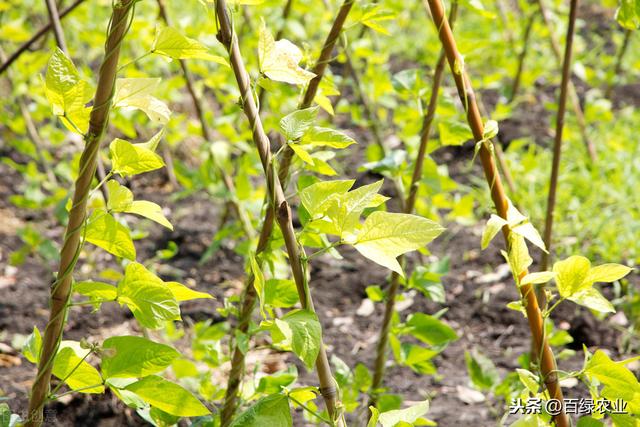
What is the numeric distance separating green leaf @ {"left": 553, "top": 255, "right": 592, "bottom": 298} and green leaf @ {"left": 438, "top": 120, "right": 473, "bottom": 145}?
55 cm

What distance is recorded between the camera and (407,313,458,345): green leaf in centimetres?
157

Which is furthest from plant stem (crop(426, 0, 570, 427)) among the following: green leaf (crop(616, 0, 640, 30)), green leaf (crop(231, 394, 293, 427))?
green leaf (crop(231, 394, 293, 427))

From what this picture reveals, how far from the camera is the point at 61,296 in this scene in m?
1.05

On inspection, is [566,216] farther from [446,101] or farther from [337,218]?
[337,218]

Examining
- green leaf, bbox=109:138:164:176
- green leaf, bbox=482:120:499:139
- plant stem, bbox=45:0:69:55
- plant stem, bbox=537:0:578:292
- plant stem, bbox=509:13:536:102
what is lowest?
green leaf, bbox=109:138:164:176

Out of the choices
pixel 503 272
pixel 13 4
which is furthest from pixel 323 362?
pixel 13 4

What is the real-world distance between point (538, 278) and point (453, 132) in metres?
0.61

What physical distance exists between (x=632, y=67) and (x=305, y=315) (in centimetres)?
411

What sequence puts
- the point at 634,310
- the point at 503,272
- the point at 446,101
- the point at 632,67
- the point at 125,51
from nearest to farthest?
1. the point at 446,101
2. the point at 634,310
3. the point at 503,272
4. the point at 125,51
5. the point at 632,67

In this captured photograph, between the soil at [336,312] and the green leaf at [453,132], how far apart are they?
0.59 m

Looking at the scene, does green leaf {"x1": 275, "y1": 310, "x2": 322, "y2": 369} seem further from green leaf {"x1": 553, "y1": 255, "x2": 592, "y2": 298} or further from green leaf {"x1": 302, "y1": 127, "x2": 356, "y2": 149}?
green leaf {"x1": 553, "y1": 255, "x2": 592, "y2": 298}

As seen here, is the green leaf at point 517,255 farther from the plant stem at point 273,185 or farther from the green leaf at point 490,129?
the plant stem at point 273,185

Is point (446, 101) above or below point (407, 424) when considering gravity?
above

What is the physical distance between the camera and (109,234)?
1.02 meters
